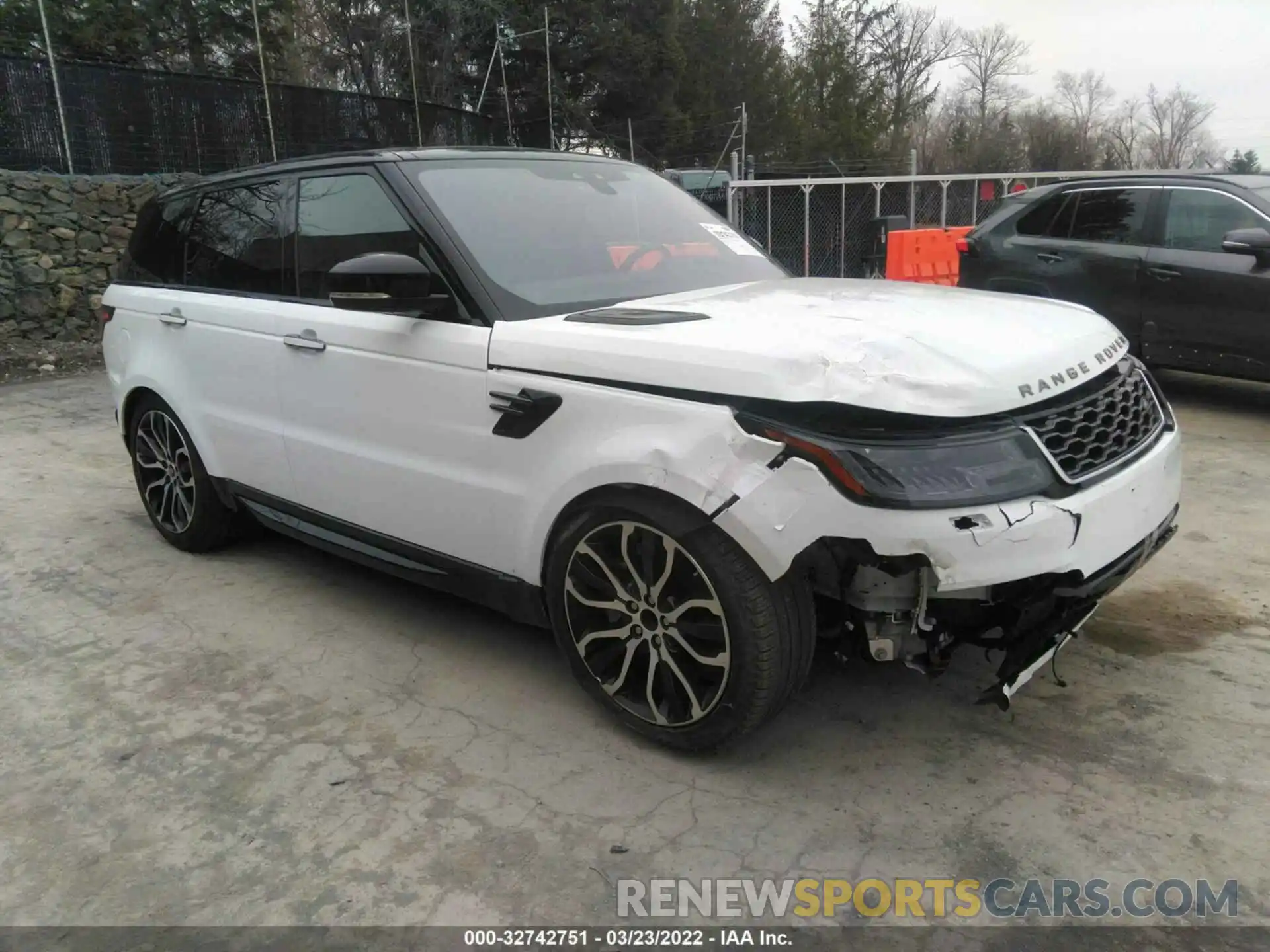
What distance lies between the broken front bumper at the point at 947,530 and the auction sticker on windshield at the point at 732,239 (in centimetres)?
186

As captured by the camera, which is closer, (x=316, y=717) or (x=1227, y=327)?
(x=316, y=717)

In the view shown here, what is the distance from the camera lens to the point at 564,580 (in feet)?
9.47

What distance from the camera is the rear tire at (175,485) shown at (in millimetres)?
4484

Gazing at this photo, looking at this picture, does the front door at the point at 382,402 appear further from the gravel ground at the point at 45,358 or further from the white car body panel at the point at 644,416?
the gravel ground at the point at 45,358

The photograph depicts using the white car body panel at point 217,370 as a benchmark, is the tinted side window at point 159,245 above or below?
above

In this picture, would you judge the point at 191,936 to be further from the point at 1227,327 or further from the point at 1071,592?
the point at 1227,327

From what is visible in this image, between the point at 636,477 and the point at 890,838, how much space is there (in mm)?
1174

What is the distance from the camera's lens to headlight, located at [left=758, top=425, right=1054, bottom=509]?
2.28m

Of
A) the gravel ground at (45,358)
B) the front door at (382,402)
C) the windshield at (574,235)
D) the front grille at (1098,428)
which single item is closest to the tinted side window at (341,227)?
the front door at (382,402)

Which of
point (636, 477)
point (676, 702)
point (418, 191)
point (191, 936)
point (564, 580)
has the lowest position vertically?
point (191, 936)

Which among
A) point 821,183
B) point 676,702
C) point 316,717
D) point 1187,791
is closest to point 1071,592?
A: point 1187,791

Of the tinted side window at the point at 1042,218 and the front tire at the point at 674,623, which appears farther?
the tinted side window at the point at 1042,218

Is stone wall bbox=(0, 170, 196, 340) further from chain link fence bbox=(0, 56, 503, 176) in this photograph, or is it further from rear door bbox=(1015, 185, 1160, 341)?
rear door bbox=(1015, 185, 1160, 341)

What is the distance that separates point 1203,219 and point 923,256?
4.08 metres
